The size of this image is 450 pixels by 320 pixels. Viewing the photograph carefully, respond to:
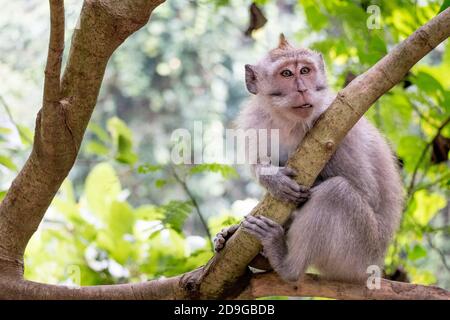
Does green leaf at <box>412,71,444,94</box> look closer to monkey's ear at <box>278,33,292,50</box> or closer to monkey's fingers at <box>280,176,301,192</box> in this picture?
monkey's ear at <box>278,33,292,50</box>

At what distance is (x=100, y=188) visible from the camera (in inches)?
284

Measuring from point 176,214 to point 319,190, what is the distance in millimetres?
1469

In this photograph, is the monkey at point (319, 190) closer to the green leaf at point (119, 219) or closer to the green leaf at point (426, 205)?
the green leaf at point (426, 205)

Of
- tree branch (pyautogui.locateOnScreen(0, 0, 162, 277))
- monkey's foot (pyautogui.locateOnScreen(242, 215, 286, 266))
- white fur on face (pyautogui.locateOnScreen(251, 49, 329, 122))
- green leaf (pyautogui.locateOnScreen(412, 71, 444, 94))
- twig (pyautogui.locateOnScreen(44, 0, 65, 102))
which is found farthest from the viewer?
green leaf (pyautogui.locateOnScreen(412, 71, 444, 94))

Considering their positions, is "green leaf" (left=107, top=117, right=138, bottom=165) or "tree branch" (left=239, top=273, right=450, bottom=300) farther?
"green leaf" (left=107, top=117, right=138, bottom=165)

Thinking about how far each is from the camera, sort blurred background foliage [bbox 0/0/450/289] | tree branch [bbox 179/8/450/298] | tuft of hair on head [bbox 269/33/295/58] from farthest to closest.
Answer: blurred background foliage [bbox 0/0/450/289] → tuft of hair on head [bbox 269/33/295/58] → tree branch [bbox 179/8/450/298]

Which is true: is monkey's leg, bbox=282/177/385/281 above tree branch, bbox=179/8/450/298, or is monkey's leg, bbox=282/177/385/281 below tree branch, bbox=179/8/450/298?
below

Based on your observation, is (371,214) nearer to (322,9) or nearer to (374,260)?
(374,260)

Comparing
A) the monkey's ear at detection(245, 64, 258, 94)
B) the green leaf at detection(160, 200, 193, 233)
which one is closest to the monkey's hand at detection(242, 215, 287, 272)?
the green leaf at detection(160, 200, 193, 233)

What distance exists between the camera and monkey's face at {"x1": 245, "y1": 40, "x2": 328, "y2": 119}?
16.0 ft

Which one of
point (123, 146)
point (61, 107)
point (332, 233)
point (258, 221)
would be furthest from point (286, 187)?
point (123, 146)

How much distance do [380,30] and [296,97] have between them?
6.92 ft

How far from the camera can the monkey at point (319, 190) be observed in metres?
4.70

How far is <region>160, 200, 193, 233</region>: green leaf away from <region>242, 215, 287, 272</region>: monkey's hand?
45.1 inches
